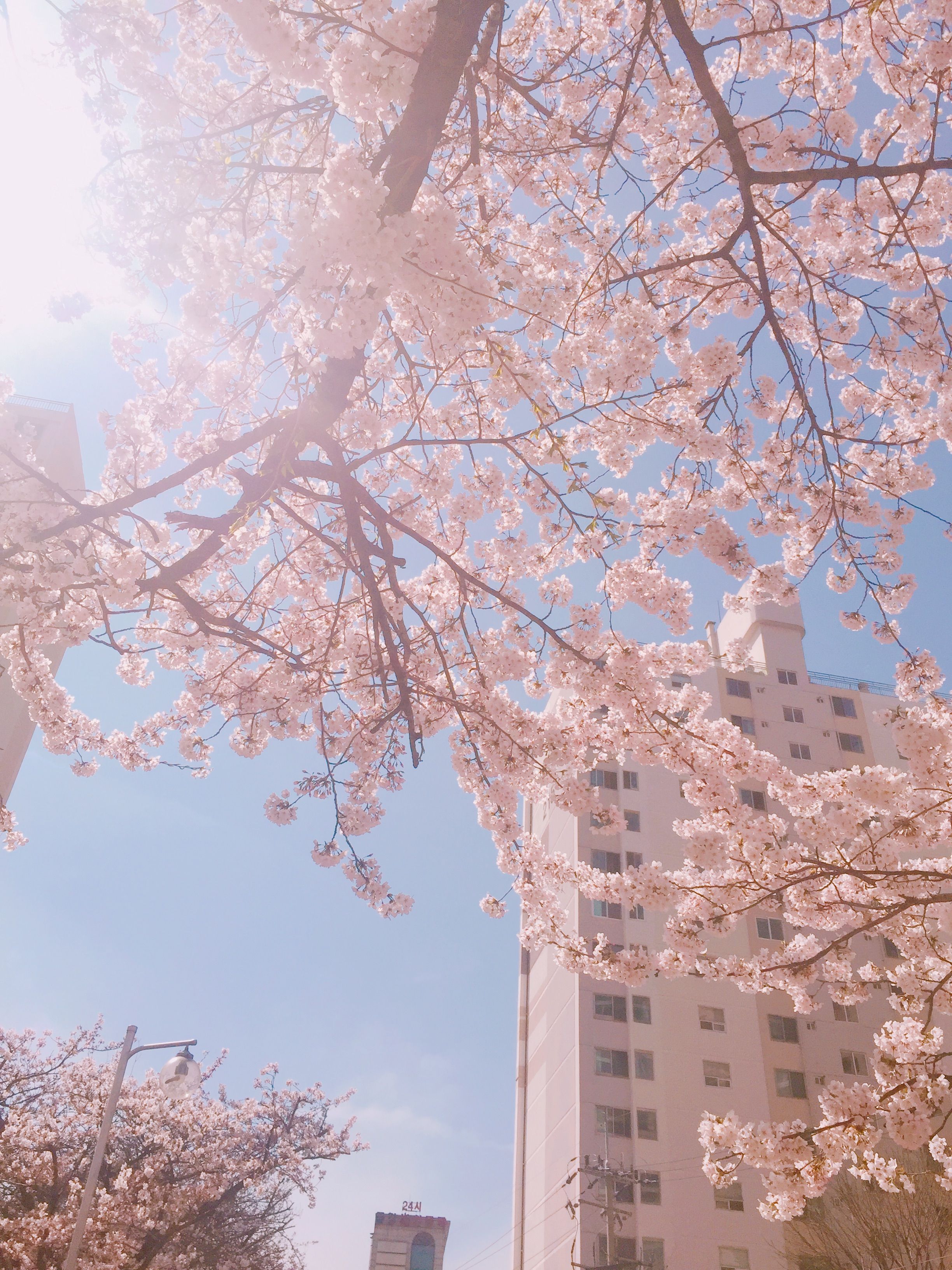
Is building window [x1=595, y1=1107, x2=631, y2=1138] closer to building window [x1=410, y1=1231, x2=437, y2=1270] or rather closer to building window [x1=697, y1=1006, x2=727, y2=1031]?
building window [x1=697, y1=1006, x2=727, y2=1031]

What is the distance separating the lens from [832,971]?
664cm

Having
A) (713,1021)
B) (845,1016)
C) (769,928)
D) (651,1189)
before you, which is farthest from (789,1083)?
(651,1189)

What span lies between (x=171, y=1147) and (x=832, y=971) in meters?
12.3

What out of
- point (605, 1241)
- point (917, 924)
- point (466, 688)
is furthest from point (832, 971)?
point (605, 1241)

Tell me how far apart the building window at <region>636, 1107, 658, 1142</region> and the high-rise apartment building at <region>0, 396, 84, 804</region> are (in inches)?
712

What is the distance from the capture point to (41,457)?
13984mm

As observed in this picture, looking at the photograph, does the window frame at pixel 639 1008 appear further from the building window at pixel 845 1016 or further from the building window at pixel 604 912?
the building window at pixel 845 1016

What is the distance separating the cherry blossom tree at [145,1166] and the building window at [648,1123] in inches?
355

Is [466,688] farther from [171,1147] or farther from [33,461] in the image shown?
[171,1147]

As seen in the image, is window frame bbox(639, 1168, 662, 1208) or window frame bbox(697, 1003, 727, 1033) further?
window frame bbox(697, 1003, 727, 1033)

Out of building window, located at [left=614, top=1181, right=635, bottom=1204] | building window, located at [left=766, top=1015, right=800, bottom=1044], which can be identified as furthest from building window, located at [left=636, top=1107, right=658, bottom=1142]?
building window, located at [left=766, top=1015, right=800, bottom=1044]

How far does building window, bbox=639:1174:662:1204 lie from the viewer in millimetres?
20172

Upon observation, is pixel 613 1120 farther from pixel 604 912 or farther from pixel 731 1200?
pixel 604 912

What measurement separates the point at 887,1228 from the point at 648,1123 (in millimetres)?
9803
